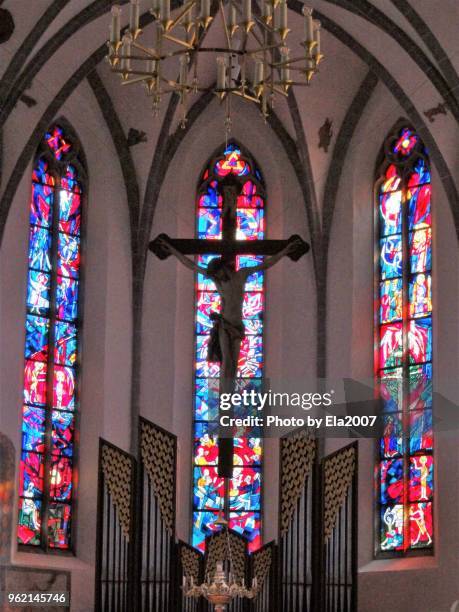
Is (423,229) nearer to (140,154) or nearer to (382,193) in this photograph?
(382,193)

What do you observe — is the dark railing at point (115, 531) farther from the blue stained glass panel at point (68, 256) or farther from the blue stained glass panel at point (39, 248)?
the blue stained glass panel at point (68, 256)

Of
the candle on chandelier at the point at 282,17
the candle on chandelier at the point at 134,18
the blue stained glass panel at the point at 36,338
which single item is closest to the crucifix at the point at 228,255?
the blue stained glass panel at the point at 36,338

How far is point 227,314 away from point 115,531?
2.95m

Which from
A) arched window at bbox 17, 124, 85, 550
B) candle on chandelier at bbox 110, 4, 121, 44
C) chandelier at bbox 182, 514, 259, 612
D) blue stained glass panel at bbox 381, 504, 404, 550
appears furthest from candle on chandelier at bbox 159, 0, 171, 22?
blue stained glass panel at bbox 381, 504, 404, 550

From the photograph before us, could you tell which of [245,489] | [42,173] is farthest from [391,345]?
[42,173]

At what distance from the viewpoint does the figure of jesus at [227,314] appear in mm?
17125

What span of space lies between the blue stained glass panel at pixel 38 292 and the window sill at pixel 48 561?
3.22m

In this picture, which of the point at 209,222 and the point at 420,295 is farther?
the point at 209,222

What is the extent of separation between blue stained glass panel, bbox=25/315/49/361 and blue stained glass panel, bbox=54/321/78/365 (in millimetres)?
186

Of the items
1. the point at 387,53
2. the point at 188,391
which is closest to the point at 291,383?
the point at 188,391

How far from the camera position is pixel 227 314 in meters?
17.3

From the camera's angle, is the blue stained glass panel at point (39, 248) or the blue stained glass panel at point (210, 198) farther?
the blue stained glass panel at point (210, 198)

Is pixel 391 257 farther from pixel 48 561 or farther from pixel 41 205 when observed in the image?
pixel 48 561

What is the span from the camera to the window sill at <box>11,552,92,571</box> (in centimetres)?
1906
